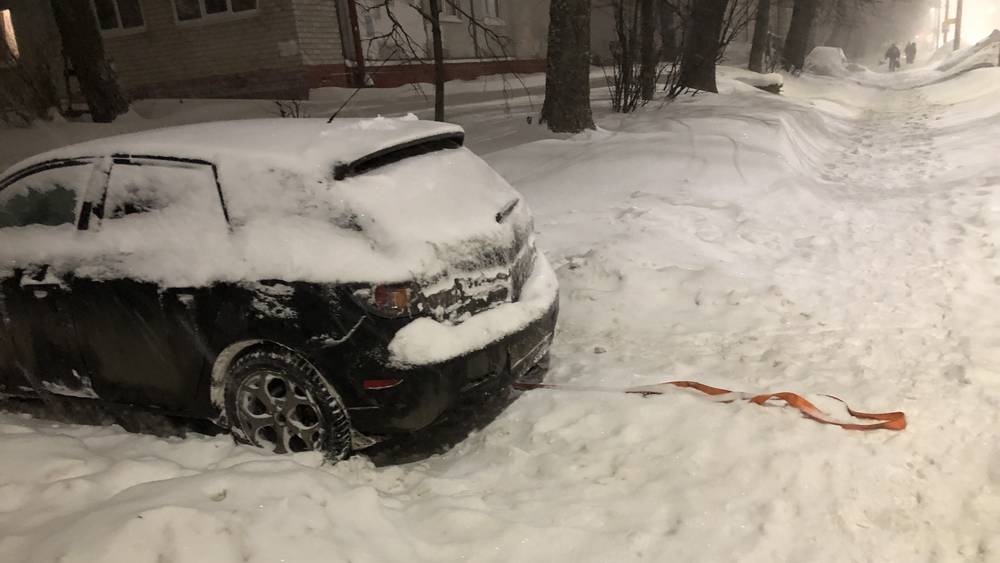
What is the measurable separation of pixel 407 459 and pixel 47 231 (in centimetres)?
226

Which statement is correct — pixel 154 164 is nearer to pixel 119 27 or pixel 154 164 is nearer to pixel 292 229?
pixel 292 229

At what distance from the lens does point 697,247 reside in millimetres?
5977

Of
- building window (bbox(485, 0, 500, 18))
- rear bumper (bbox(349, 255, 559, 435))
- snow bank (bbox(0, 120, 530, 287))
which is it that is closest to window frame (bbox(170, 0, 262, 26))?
building window (bbox(485, 0, 500, 18))

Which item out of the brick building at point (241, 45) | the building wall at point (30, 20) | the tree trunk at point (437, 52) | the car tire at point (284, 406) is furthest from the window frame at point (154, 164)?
the building wall at point (30, 20)

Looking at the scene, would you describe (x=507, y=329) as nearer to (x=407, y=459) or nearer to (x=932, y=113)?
(x=407, y=459)

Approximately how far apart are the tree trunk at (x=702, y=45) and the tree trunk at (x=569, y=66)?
5.33 meters

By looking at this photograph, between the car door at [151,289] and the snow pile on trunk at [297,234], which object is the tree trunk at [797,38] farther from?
the car door at [151,289]

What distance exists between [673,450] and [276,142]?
8.16 feet

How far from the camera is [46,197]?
3584 mm

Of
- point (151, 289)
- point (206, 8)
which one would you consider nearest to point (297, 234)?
point (151, 289)

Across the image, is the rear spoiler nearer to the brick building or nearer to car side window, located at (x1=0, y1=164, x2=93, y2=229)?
car side window, located at (x1=0, y1=164, x2=93, y2=229)

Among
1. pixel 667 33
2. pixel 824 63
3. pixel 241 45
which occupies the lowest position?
pixel 824 63

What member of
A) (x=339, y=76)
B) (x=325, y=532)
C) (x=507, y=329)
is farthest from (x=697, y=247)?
(x=339, y=76)

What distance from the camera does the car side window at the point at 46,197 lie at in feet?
11.5
